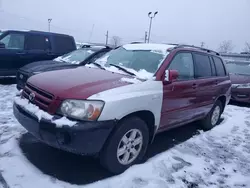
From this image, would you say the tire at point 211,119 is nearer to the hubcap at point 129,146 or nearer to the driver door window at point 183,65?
the driver door window at point 183,65

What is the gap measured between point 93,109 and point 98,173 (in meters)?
1.00

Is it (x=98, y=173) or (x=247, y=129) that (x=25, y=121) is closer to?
(x=98, y=173)

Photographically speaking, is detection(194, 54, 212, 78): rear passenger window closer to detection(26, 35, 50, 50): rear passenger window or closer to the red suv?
the red suv

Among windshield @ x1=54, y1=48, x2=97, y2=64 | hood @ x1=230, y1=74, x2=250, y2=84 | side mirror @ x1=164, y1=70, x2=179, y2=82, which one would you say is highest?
side mirror @ x1=164, y1=70, x2=179, y2=82

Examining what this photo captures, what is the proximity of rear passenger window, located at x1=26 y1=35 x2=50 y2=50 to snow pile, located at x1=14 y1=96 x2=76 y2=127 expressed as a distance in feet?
17.3

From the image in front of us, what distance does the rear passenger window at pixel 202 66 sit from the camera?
4.43 meters

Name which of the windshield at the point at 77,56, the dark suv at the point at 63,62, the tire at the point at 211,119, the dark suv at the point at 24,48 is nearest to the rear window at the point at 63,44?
the dark suv at the point at 24,48

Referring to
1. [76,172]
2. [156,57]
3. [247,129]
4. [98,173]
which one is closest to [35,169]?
[76,172]

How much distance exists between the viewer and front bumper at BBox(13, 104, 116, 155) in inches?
102

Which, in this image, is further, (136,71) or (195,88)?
(195,88)

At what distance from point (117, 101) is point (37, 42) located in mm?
6511

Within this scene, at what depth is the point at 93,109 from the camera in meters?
2.67

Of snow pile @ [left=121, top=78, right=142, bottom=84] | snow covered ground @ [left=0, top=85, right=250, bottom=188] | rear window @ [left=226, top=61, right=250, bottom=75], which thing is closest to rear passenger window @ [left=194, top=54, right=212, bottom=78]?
snow covered ground @ [left=0, top=85, right=250, bottom=188]

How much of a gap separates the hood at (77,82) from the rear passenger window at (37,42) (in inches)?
205
